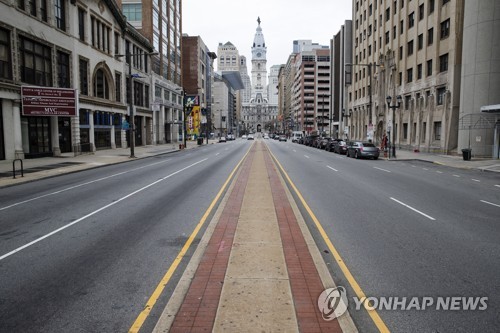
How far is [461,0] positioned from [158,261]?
39132mm

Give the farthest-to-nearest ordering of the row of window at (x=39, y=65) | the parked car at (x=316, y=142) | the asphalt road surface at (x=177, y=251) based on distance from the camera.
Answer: the parked car at (x=316, y=142), the row of window at (x=39, y=65), the asphalt road surface at (x=177, y=251)

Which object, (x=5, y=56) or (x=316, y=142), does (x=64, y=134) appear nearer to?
(x=5, y=56)

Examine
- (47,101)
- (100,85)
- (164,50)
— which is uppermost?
(164,50)

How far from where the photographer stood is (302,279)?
18.0ft

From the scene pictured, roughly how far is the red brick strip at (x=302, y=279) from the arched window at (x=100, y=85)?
38.4 meters

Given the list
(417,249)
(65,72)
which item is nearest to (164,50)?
(65,72)

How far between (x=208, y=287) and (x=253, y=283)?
0.63 m

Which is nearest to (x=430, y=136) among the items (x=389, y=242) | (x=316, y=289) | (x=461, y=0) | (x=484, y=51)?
(x=484, y=51)

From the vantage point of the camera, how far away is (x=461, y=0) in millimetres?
34719

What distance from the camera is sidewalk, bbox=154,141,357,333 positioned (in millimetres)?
4281

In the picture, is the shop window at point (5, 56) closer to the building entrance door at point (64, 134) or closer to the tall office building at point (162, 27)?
the building entrance door at point (64, 134)

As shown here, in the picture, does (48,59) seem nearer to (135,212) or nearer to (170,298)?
(135,212)

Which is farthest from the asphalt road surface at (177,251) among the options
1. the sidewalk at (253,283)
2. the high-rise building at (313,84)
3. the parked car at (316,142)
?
the high-rise building at (313,84)

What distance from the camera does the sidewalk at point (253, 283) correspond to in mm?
4281
